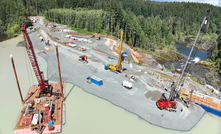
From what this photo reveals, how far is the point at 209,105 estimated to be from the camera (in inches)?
1201

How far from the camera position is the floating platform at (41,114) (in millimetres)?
24078

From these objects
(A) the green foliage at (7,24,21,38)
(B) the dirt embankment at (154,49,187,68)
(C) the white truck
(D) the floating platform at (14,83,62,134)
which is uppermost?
(A) the green foliage at (7,24,21,38)

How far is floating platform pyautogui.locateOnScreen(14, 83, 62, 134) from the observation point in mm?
24078

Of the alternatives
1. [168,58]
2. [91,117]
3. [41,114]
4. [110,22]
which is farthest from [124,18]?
[41,114]

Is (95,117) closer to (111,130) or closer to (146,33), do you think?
(111,130)

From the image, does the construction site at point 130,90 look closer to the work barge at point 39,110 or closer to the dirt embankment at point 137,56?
the work barge at point 39,110

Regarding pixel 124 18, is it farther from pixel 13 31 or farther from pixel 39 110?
pixel 39 110

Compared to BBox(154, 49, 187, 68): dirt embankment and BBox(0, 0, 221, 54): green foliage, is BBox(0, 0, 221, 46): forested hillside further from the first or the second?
BBox(154, 49, 187, 68): dirt embankment

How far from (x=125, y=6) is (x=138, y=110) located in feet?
456

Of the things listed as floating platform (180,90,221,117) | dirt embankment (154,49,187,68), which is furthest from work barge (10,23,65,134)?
dirt embankment (154,49,187,68)

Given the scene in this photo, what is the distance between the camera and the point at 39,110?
27.6 meters

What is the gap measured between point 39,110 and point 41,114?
1696 mm

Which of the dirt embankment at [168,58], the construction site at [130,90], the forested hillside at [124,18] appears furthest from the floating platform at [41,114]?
the forested hillside at [124,18]

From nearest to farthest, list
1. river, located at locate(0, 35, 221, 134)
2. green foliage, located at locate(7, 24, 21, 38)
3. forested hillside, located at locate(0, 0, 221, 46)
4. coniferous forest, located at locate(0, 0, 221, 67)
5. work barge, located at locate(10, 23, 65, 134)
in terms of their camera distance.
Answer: work barge, located at locate(10, 23, 65, 134)
river, located at locate(0, 35, 221, 134)
green foliage, located at locate(7, 24, 21, 38)
coniferous forest, located at locate(0, 0, 221, 67)
forested hillside, located at locate(0, 0, 221, 46)
